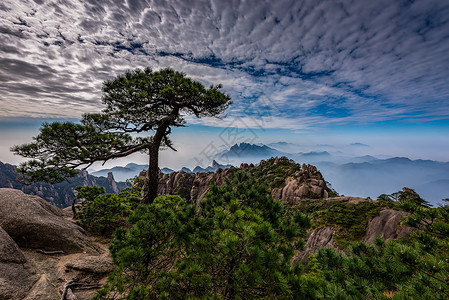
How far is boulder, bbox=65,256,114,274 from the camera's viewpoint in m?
4.85

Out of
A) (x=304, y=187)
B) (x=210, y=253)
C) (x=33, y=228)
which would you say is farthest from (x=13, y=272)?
(x=304, y=187)

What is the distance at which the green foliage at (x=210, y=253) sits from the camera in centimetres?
263

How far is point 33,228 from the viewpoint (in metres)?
5.60

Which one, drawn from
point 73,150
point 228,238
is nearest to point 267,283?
point 228,238

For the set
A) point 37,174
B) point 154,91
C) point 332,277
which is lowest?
point 332,277

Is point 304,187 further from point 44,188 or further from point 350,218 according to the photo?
point 44,188

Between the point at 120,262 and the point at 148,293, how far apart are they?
72 cm

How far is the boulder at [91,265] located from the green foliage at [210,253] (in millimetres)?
2504

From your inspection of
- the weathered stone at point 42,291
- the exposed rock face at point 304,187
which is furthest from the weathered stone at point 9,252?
the exposed rock face at point 304,187

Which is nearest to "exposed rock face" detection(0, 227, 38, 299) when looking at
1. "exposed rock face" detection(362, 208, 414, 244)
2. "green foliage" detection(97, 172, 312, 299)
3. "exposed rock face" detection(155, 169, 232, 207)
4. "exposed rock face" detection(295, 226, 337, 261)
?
"green foliage" detection(97, 172, 312, 299)

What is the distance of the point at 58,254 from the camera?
5.61 meters

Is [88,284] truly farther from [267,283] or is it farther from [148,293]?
[267,283]

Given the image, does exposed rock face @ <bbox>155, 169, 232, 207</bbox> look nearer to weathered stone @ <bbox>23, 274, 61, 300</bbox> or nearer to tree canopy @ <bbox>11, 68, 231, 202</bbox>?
tree canopy @ <bbox>11, 68, 231, 202</bbox>

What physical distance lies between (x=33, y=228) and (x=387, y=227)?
16.2m
